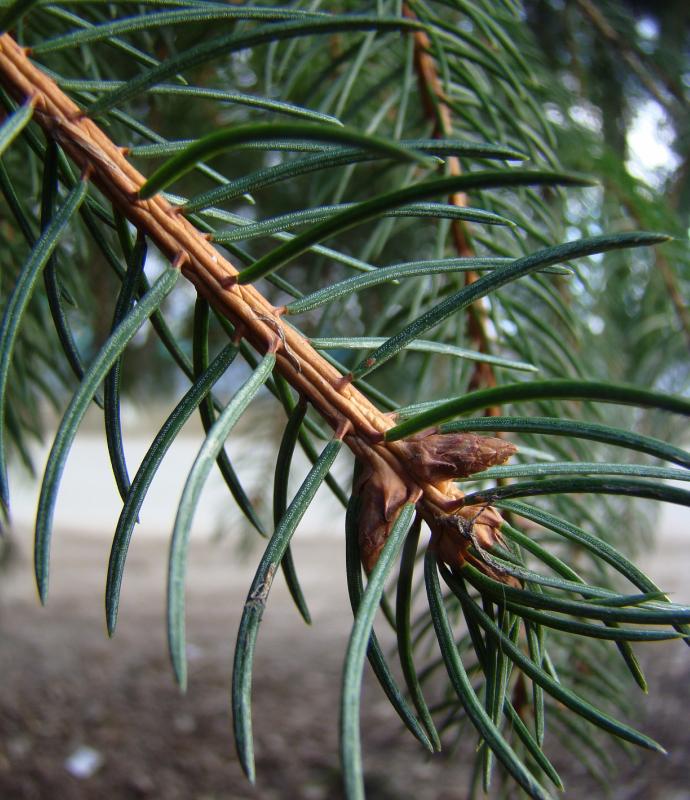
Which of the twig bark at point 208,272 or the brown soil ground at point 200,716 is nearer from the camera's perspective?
the twig bark at point 208,272

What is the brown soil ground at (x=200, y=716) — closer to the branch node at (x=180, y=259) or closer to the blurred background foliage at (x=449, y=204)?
the blurred background foliage at (x=449, y=204)

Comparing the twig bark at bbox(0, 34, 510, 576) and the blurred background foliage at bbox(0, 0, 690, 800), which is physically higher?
the blurred background foliage at bbox(0, 0, 690, 800)

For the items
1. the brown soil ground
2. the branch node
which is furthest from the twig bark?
the brown soil ground

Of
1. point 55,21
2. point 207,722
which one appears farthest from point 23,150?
point 207,722

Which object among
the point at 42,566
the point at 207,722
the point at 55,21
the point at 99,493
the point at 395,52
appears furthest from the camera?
the point at 99,493

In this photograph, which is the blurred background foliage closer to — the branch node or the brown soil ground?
the branch node

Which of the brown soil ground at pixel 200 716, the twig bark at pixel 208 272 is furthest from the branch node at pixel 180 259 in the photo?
the brown soil ground at pixel 200 716

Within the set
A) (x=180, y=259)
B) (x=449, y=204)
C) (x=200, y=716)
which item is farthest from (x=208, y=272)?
(x=200, y=716)

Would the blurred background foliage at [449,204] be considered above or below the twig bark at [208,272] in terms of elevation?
above

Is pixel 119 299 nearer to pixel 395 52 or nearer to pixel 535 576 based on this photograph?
pixel 535 576
